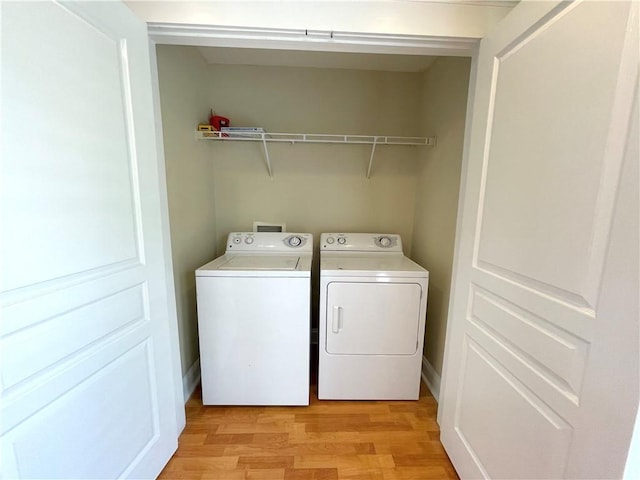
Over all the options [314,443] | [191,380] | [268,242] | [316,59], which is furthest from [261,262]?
[316,59]

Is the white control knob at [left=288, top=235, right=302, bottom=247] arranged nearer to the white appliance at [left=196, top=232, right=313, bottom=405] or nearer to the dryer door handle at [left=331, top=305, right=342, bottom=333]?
the white appliance at [left=196, top=232, right=313, bottom=405]

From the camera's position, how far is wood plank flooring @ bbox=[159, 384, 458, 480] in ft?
→ 4.41

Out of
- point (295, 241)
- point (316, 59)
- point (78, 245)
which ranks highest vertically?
point (316, 59)

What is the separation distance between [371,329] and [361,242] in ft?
2.37

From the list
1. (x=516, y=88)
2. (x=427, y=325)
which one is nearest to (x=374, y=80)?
(x=516, y=88)

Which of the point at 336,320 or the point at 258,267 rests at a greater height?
the point at 258,267

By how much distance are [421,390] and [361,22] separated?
226 cm

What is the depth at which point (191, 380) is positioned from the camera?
187cm

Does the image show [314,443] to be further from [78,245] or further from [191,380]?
[78,245]

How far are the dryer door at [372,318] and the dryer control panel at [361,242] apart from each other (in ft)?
1.75

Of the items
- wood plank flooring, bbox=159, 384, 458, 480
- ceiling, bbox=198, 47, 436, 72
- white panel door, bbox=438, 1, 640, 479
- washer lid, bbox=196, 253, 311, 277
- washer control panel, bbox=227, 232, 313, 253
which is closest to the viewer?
white panel door, bbox=438, 1, 640, 479

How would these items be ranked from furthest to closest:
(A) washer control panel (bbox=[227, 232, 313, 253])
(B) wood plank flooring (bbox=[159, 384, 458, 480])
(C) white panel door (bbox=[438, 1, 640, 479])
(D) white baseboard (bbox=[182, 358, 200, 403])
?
(A) washer control panel (bbox=[227, 232, 313, 253]), (D) white baseboard (bbox=[182, 358, 200, 403]), (B) wood plank flooring (bbox=[159, 384, 458, 480]), (C) white panel door (bbox=[438, 1, 640, 479])

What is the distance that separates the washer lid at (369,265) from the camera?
1.67 m

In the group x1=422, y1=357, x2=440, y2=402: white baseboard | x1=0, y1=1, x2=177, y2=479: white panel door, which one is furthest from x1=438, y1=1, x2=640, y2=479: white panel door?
x1=0, y1=1, x2=177, y2=479: white panel door
